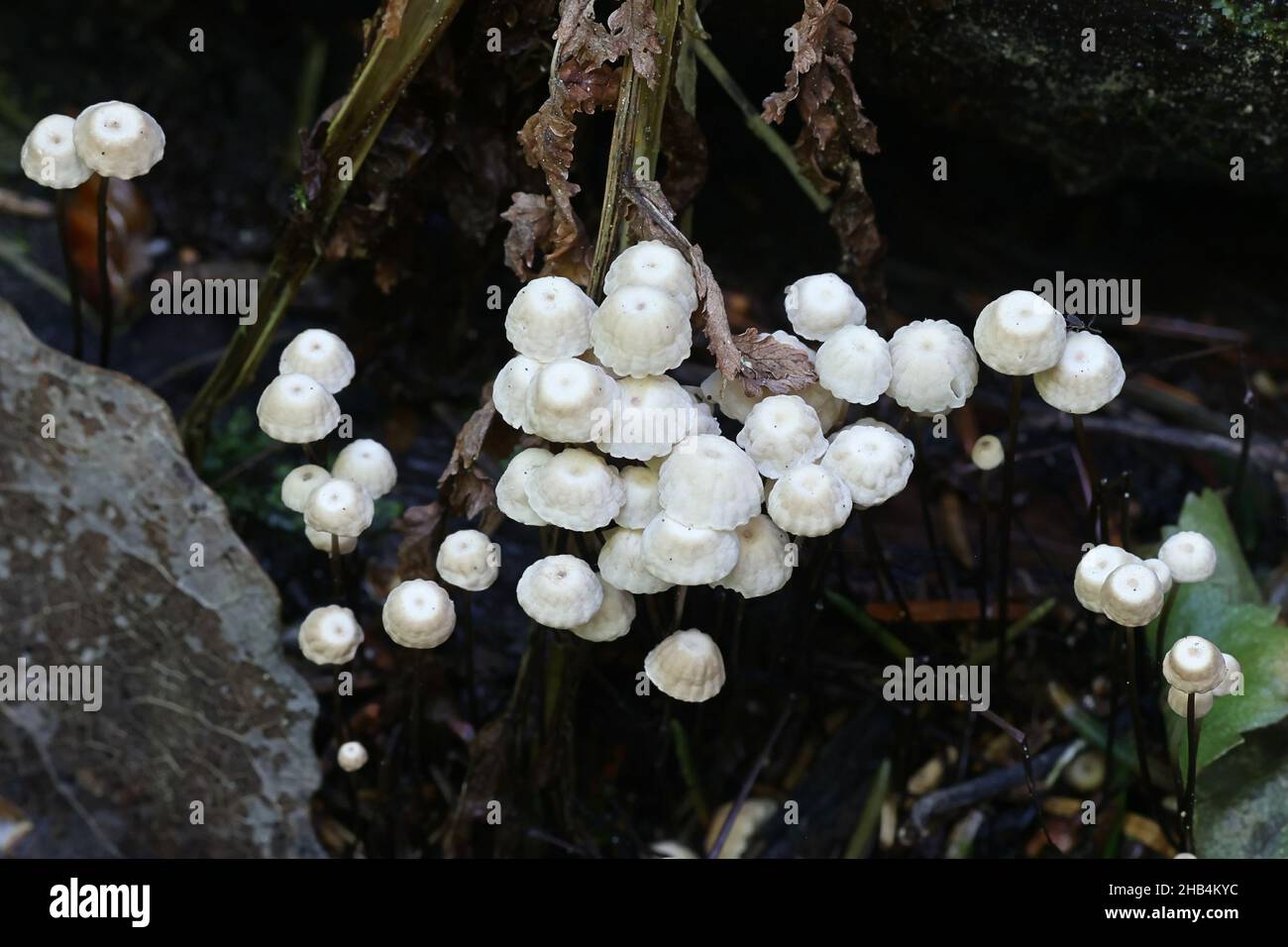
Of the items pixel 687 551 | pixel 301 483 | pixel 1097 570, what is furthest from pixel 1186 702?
pixel 301 483

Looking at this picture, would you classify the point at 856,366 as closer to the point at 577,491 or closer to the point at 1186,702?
the point at 577,491

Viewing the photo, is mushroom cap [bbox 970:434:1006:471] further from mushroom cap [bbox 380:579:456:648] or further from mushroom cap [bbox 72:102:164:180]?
mushroom cap [bbox 72:102:164:180]

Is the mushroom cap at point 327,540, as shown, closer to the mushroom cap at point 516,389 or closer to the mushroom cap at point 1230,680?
the mushroom cap at point 516,389

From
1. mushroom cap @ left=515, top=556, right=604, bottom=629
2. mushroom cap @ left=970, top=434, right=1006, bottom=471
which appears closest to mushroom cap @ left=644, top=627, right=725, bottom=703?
mushroom cap @ left=515, top=556, right=604, bottom=629
